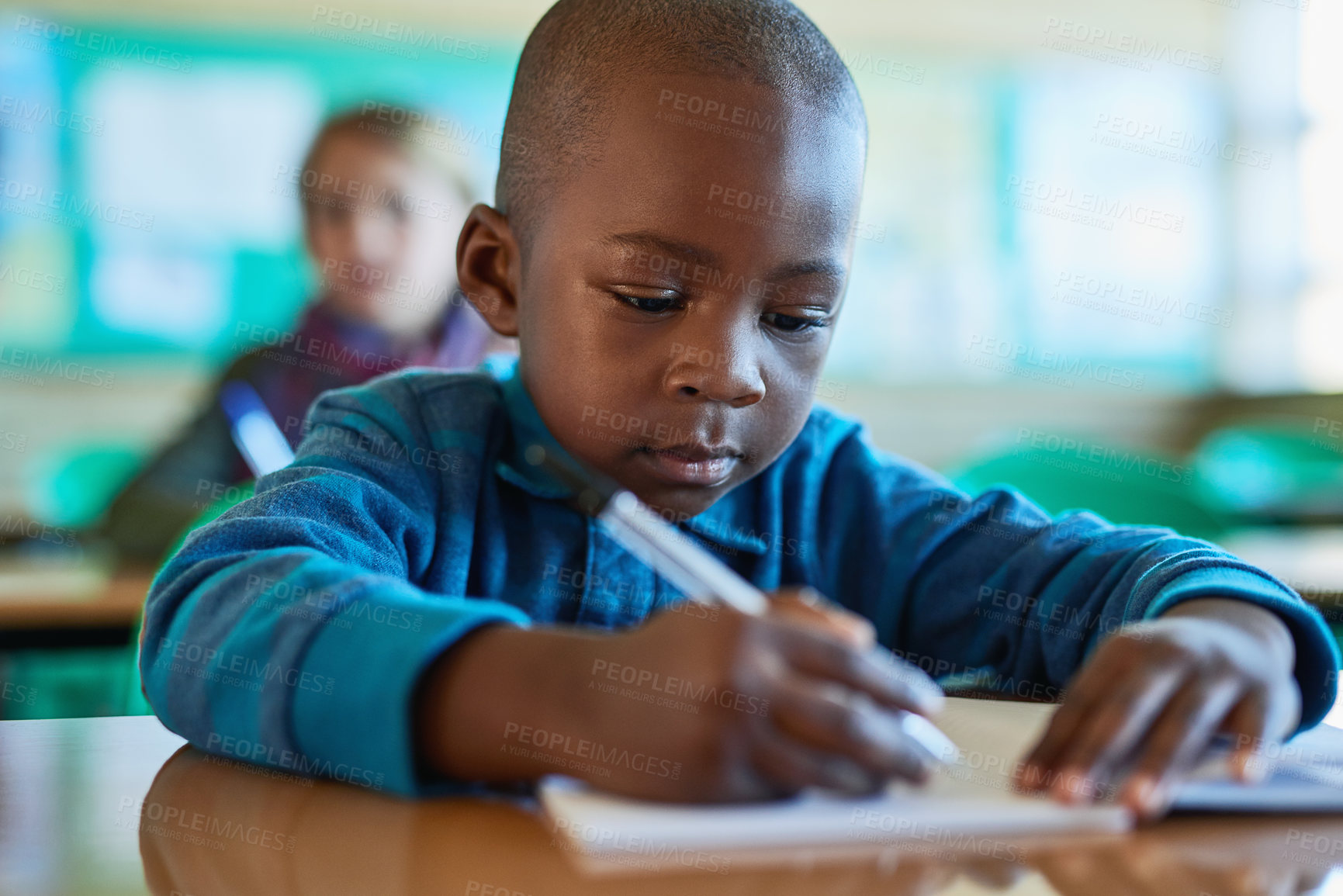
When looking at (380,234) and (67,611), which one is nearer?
(67,611)

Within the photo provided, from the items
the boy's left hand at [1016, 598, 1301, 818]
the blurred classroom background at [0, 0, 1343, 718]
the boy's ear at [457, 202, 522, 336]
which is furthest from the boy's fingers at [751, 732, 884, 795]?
the blurred classroom background at [0, 0, 1343, 718]

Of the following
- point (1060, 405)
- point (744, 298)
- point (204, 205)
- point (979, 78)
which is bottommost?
point (1060, 405)

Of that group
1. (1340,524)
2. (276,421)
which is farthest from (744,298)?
(1340,524)

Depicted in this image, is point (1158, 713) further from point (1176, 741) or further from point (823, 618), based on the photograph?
point (823, 618)

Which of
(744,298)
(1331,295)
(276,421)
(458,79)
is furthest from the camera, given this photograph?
(1331,295)

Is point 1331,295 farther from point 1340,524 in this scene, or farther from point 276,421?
point 276,421

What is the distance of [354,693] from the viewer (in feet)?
1.65

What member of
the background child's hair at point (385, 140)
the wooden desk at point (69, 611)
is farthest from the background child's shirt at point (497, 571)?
the background child's hair at point (385, 140)

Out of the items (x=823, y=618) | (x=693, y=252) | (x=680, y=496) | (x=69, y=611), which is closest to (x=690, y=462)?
(x=680, y=496)

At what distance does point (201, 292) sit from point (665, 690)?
4.07 meters

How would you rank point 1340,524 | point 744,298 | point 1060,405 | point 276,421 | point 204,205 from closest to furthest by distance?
point 744,298 < point 276,421 < point 1340,524 < point 204,205 < point 1060,405

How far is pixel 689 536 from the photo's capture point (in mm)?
955

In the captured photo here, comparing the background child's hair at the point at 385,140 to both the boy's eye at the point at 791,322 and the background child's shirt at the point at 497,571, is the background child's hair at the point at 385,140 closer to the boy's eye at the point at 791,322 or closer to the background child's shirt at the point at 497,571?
the background child's shirt at the point at 497,571

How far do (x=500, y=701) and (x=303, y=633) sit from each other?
0.11 metres
